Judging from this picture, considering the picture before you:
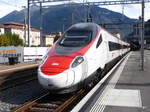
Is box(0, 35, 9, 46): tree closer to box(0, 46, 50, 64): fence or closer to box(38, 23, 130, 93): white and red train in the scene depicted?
box(0, 46, 50, 64): fence

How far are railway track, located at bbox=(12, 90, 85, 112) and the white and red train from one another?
539 mm

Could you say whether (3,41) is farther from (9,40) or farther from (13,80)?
(13,80)

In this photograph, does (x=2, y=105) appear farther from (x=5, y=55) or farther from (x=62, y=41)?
(x=5, y=55)

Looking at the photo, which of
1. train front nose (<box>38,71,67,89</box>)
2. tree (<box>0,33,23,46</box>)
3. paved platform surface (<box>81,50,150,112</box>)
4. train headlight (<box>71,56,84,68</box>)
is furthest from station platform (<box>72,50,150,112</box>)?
tree (<box>0,33,23,46</box>)

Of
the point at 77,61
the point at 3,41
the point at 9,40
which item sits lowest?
the point at 77,61

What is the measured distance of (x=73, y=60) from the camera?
36.5 feet

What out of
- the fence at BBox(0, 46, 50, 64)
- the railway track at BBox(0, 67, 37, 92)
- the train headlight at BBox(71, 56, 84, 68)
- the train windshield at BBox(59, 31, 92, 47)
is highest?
the train windshield at BBox(59, 31, 92, 47)

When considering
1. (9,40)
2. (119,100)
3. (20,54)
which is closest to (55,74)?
(119,100)

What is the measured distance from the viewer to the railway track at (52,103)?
393 inches

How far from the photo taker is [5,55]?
37500mm

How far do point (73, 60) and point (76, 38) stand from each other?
77.3 inches

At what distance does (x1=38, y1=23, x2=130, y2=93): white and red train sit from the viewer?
10.4 m

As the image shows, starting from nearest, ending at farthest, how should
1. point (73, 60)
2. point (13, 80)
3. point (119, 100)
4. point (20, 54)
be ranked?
point (119, 100), point (73, 60), point (13, 80), point (20, 54)

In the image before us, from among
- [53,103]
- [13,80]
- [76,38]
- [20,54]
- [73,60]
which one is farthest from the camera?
[20,54]
